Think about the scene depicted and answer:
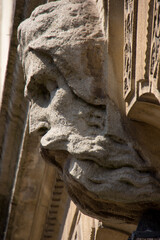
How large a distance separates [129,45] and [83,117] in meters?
0.29

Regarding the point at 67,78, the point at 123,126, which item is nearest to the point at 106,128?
the point at 123,126

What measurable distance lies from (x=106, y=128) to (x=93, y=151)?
9 centimetres

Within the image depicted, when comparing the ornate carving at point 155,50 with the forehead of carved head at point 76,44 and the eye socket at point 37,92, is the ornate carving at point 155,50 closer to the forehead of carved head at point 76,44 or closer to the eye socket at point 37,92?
the forehead of carved head at point 76,44

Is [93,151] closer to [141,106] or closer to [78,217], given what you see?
[141,106]

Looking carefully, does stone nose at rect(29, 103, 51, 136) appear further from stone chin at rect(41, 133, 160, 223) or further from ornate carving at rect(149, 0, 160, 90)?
ornate carving at rect(149, 0, 160, 90)

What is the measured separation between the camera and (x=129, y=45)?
91.9 inches

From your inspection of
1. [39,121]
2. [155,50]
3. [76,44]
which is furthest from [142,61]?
[39,121]

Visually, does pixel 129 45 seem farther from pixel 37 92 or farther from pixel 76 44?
pixel 37 92

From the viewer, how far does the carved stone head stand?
2396mm

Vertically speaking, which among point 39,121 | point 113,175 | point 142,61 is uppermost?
point 142,61

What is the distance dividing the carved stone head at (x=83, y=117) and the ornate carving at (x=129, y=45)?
0.11 meters

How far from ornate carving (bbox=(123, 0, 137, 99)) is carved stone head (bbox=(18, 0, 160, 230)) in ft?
0.37

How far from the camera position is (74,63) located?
2461mm

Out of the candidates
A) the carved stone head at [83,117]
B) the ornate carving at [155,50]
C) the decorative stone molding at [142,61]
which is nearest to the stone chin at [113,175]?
the carved stone head at [83,117]
